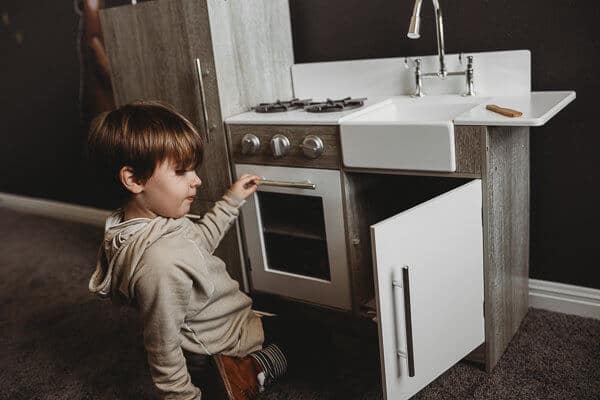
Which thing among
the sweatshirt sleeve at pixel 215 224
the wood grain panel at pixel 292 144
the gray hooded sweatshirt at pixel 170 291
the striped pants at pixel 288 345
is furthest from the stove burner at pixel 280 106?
the striped pants at pixel 288 345

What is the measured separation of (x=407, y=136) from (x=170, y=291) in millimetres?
776

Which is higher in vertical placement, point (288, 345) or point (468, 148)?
point (468, 148)

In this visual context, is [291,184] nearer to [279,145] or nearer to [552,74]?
[279,145]

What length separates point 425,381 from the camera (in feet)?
5.02

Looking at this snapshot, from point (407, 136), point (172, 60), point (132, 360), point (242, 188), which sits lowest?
point (132, 360)

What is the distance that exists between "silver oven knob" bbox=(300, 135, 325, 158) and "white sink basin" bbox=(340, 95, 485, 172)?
83mm

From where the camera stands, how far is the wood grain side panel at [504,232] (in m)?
1.62

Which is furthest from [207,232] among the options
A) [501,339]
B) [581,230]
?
[581,230]

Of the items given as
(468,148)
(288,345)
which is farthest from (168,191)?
(468,148)

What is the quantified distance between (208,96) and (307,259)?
68 cm

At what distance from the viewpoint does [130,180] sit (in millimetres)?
1393

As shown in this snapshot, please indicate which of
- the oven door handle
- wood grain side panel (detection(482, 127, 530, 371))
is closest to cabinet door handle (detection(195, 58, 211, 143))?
the oven door handle

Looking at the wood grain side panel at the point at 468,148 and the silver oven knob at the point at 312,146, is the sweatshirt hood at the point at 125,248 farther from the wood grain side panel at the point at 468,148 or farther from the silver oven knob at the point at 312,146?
the wood grain side panel at the point at 468,148

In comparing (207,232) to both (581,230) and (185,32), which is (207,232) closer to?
(185,32)
